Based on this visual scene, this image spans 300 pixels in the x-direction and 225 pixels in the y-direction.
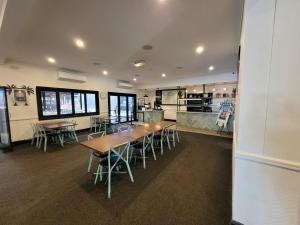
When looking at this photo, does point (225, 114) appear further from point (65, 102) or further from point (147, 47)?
point (65, 102)

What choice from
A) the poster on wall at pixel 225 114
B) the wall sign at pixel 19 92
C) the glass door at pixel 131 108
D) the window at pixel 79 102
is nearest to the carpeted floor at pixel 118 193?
the wall sign at pixel 19 92

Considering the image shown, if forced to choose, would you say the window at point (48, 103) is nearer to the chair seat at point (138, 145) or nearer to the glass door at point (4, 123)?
the glass door at point (4, 123)

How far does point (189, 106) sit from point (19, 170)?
7.50m

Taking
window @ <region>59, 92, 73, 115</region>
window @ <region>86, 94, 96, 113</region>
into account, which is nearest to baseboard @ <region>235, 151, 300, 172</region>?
window @ <region>59, 92, 73, 115</region>

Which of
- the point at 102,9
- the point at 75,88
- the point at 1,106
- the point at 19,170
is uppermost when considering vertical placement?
the point at 102,9

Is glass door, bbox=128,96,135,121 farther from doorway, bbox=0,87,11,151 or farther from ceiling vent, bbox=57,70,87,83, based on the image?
doorway, bbox=0,87,11,151

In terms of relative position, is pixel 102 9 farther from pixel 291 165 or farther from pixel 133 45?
pixel 291 165

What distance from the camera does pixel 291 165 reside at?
1.19 meters

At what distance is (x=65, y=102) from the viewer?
5.76 meters

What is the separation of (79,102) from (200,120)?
5.95 metres

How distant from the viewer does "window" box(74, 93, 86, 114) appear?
6.13 metres

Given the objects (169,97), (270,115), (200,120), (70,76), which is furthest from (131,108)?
(270,115)

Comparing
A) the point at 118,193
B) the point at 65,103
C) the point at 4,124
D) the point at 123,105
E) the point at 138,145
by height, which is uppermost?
the point at 65,103

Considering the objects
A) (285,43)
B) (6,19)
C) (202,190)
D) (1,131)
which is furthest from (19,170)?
(285,43)
